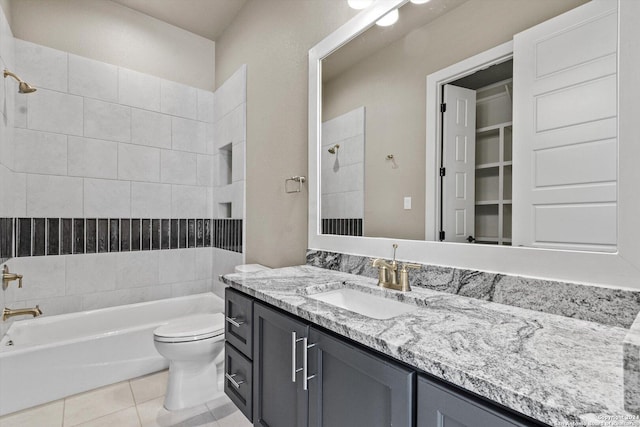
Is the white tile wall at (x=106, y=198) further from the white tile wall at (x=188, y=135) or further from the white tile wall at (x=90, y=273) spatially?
the white tile wall at (x=188, y=135)

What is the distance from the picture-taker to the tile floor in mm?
1784

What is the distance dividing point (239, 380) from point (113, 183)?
7.00ft

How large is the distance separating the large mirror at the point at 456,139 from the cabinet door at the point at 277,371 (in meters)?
0.64

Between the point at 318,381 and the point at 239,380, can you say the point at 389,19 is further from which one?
the point at 239,380

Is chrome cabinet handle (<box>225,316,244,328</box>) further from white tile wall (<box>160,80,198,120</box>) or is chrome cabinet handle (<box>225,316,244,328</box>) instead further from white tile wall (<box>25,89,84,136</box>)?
white tile wall (<box>160,80,198,120</box>)

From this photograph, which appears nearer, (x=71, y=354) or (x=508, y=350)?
(x=508, y=350)

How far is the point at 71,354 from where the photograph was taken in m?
2.02

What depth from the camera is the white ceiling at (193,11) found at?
2.71 m

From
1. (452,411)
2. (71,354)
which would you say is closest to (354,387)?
(452,411)

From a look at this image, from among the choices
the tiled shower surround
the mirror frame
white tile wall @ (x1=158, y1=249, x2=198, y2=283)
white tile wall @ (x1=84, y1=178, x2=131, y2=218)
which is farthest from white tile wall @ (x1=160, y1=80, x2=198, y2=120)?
the mirror frame

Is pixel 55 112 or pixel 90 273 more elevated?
pixel 55 112

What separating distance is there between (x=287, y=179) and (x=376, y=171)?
2.65ft

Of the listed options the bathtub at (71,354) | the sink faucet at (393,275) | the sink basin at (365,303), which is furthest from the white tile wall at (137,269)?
the sink faucet at (393,275)

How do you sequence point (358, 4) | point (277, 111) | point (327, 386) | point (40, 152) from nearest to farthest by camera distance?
1. point (327, 386)
2. point (358, 4)
3. point (277, 111)
4. point (40, 152)
